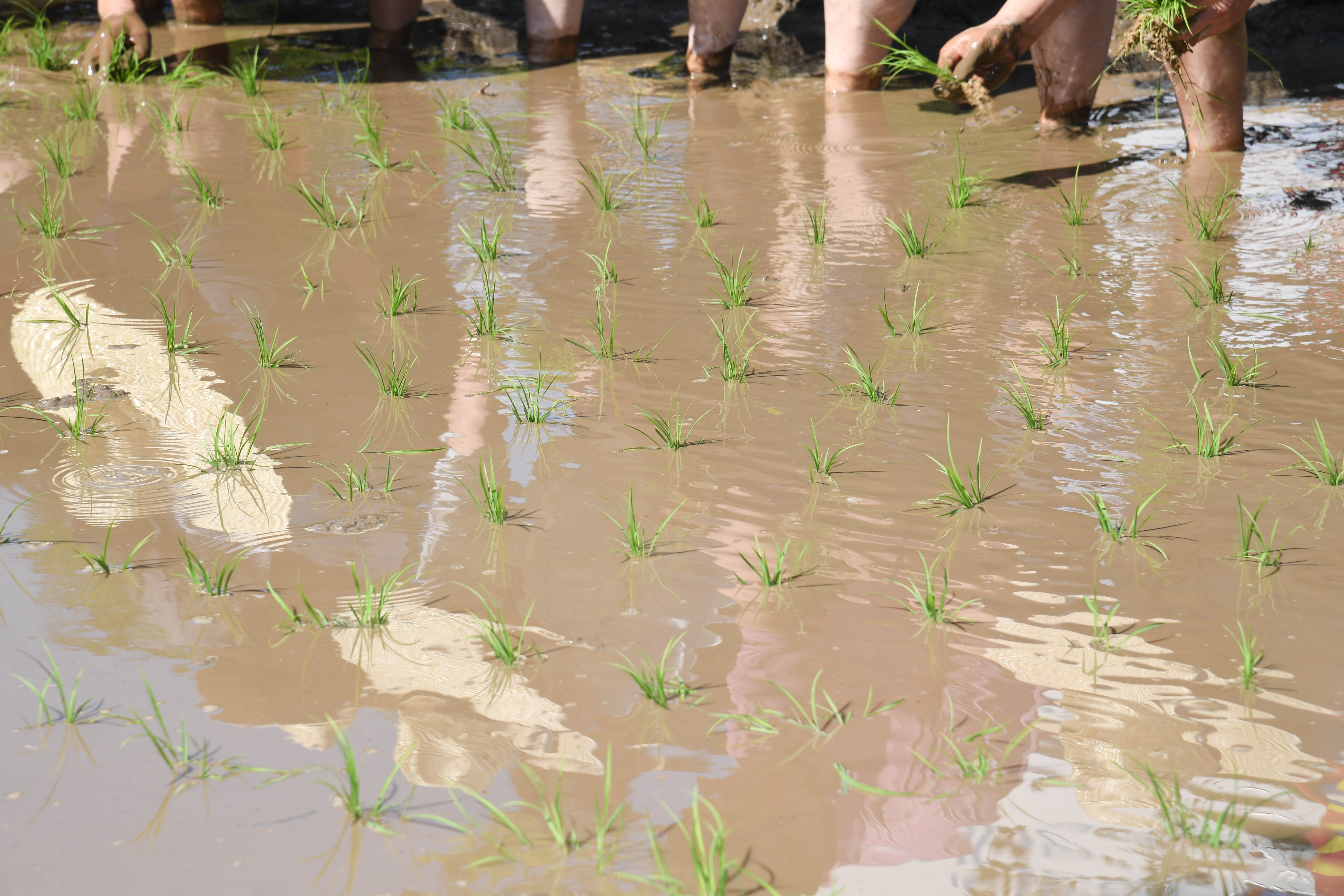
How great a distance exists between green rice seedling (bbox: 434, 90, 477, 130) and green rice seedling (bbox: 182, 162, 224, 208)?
4.08ft

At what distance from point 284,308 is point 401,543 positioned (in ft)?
4.71

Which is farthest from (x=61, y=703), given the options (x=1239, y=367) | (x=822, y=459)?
(x=1239, y=367)

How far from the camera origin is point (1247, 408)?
289cm

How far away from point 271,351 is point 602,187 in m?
1.70

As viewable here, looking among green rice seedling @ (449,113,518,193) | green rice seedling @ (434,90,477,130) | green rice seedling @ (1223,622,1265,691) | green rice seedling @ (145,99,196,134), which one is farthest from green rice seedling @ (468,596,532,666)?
green rice seedling @ (145,99,196,134)

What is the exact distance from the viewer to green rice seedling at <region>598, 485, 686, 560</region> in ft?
7.59

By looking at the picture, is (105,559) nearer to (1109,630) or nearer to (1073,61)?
(1109,630)

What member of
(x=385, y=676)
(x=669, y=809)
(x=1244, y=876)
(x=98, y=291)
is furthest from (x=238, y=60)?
(x=1244, y=876)

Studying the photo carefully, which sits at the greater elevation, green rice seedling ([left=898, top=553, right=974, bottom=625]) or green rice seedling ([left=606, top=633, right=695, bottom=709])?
green rice seedling ([left=898, top=553, right=974, bottom=625])

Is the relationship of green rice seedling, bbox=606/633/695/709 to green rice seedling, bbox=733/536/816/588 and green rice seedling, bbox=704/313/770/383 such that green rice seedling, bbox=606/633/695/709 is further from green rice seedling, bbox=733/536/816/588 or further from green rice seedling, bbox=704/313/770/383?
green rice seedling, bbox=704/313/770/383

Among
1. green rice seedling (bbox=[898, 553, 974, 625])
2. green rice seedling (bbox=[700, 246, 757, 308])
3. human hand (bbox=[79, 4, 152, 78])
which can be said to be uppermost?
human hand (bbox=[79, 4, 152, 78])

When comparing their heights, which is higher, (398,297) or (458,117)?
(458,117)

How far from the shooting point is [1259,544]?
2.34 m

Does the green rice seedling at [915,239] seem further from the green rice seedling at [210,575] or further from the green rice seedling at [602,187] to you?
the green rice seedling at [210,575]
